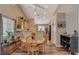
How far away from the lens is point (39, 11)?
310 cm

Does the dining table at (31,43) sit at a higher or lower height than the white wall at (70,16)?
lower

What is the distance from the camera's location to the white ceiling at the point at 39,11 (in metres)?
3.08

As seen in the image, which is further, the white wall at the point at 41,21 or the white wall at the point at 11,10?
the white wall at the point at 41,21

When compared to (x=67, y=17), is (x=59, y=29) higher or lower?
lower

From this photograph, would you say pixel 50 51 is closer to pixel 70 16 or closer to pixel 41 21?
pixel 41 21

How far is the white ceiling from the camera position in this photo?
10.1ft

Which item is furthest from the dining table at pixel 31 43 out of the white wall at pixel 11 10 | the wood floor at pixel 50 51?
the white wall at pixel 11 10

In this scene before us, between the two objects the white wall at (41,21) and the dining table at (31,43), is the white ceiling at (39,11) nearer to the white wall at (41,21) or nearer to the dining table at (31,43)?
the white wall at (41,21)

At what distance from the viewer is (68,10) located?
311cm

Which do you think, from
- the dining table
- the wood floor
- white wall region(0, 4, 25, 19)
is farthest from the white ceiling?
the wood floor

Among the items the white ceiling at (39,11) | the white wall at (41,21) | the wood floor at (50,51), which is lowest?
the wood floor at (50,51)

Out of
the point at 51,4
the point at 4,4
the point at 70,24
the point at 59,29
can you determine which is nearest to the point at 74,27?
the point at 70,24
